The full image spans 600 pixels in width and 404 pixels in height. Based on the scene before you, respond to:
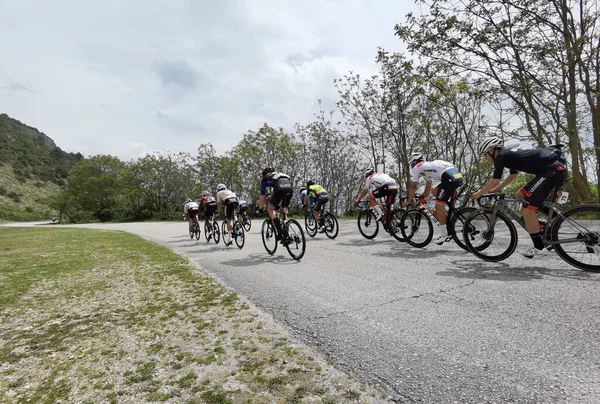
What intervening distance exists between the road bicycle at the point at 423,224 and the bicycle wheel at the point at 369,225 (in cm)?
134

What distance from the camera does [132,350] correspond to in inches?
98.3

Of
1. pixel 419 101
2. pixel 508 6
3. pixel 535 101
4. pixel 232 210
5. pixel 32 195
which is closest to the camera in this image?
pixel 232 210

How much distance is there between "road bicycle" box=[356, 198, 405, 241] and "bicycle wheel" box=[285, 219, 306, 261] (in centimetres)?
269

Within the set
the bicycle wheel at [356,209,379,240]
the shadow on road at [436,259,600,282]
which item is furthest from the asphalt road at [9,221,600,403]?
the bicycle wheel at [356,209,379,240]

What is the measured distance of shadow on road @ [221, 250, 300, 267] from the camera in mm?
6310

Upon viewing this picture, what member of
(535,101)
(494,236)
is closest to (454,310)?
(494,236)

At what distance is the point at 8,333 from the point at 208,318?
186 cm

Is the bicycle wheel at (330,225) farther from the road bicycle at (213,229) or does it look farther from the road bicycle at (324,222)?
the road bicycle at (213,229)

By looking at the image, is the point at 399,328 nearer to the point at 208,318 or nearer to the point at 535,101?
the point at 208,318

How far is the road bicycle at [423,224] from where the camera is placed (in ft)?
20.0

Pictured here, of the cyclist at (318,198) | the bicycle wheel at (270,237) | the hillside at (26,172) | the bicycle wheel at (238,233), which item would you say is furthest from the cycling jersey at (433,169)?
the hillside at (26,172)

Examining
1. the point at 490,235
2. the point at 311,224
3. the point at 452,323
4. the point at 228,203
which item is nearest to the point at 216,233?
the point at 228,203

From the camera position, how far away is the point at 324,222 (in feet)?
34.5

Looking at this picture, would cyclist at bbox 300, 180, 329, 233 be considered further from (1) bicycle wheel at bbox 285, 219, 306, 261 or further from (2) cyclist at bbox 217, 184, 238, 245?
(1) bicycle wheel at bbox 285, 219, 306, 261
